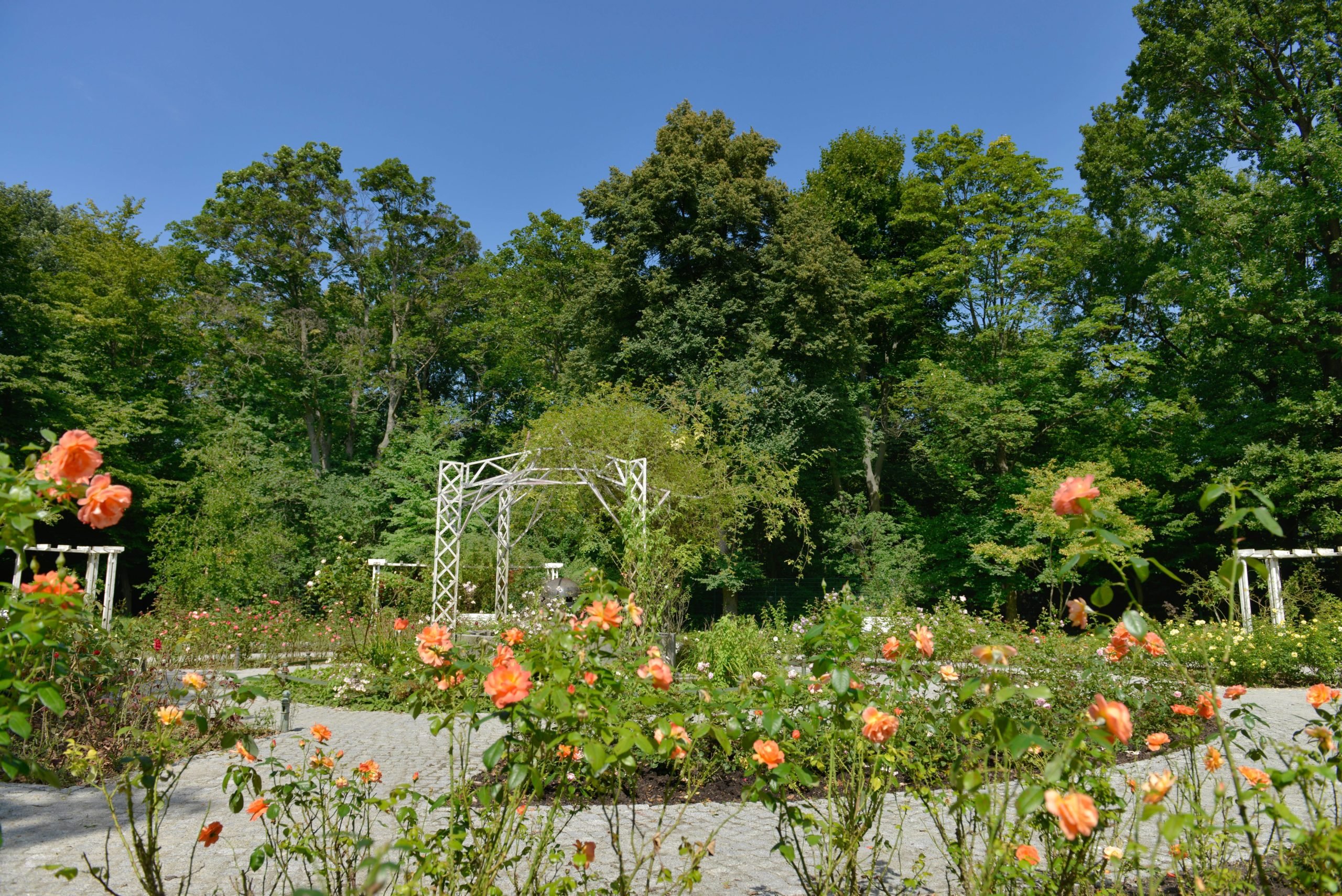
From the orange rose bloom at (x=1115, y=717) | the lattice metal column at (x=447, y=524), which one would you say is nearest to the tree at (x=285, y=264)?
the lattice metal column at (x=447, y=524)

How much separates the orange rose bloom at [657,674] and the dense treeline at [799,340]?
972 centimetres

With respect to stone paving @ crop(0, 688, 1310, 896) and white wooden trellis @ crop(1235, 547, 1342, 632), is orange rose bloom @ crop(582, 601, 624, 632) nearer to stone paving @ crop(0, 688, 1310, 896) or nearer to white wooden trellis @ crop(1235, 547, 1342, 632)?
stone paving @ crop(0, 688, 1310, 896)

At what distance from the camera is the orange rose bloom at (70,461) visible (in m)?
1.38

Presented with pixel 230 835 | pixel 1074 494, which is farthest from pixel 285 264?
pixel 1074 494

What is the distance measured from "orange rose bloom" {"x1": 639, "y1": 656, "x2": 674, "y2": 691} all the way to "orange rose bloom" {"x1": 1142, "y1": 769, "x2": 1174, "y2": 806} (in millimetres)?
856

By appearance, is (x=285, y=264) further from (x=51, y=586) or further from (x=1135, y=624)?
(x=1135, y=624)

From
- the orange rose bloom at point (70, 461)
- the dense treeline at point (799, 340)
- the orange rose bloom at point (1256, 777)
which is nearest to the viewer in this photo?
the orange rose bloom at point (70, 461)

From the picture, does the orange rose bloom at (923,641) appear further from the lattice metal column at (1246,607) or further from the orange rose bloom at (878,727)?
the lattice metal column at (1246,607)

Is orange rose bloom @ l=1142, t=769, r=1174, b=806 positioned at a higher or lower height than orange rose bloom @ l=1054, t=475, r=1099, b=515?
lower

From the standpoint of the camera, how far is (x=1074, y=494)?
1.47 m

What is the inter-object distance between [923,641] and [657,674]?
A: 668mm

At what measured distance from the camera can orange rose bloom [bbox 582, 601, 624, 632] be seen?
5.72ft

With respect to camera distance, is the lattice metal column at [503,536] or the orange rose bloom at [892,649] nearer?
the orange rose bloom at [892,649]

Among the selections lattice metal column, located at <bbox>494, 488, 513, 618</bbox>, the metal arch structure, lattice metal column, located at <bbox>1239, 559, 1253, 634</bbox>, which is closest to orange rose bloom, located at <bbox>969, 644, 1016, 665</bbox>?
the metal arch structure
